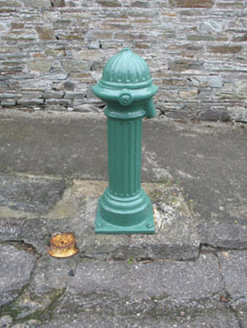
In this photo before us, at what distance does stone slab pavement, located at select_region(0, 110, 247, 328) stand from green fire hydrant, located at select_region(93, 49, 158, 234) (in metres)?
0.11

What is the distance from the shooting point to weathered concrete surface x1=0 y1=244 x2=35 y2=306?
6.13ft

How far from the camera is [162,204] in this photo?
7.95 ft

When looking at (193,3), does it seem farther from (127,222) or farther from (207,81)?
(127,222)

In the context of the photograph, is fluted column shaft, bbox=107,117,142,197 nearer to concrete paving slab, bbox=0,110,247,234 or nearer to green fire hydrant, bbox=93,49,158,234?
green fire hydrant, bbox=93,49,158,234

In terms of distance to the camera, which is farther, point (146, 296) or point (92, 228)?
point (92, 228)

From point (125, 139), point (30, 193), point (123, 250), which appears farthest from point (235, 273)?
point (30, 193)

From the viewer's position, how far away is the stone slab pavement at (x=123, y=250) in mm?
1778

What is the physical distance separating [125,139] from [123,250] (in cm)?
76

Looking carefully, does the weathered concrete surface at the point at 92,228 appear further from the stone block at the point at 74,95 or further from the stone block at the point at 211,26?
the stone block at the point at 211,26

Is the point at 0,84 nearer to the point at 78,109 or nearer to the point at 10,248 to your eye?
the point at 78,109

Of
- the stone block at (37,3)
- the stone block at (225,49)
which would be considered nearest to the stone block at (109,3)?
the stone block at (37,3)

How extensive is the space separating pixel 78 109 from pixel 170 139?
4.41 ft

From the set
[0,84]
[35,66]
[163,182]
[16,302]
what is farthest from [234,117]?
[16,302]

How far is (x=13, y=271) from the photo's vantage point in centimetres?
200
